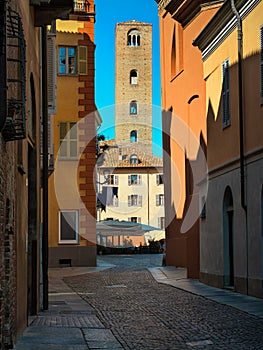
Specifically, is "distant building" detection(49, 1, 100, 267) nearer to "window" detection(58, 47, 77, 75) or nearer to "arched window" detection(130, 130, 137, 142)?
"window" detection(58, 47, 77, 75)

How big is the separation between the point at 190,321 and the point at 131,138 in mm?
81880

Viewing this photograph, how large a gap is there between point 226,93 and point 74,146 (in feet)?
51.4

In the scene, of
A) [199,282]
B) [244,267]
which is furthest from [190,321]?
[199,282]

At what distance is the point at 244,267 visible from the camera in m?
19.4

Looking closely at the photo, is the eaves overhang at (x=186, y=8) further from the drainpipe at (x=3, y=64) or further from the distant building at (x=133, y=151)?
the distant building at (x=133, y=151)

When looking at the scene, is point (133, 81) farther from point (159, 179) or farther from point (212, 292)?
point (212, 292)

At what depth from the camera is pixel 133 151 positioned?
290ft

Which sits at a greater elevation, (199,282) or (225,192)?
(225,192)

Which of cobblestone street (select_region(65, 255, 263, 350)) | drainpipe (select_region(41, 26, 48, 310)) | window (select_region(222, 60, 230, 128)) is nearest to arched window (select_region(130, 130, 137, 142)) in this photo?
cobblestone street (select_region(65, 255, 263, 350))

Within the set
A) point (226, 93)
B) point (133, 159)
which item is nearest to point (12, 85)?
point (226, 93)

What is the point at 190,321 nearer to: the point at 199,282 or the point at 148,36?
the point at 199,282

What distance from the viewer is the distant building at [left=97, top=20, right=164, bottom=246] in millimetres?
81312

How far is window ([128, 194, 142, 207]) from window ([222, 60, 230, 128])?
203 ft

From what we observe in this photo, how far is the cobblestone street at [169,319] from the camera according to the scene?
11.6 metres
